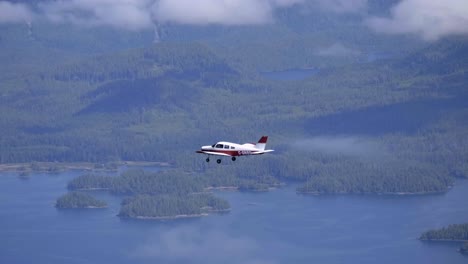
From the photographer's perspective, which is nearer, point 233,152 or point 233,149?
point 233,152

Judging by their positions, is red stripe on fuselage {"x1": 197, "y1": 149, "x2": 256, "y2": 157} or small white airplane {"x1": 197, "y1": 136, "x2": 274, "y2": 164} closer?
small white airplane {"x1": 197, "y1": 136, "x2": 274, "y2": 164}

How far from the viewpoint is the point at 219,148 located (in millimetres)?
151750

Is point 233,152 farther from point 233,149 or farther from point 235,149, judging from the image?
point 235,149

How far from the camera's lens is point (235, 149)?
491 feet

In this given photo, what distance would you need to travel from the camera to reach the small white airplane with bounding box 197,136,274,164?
147 meters

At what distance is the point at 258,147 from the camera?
148125 mm

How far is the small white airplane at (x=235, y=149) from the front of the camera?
146875mm

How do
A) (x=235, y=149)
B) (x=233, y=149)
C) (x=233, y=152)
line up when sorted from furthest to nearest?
(x=233, y=149) → (x=233, y=152) → (x=235, y=149)

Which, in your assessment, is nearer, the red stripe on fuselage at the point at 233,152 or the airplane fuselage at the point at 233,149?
the airplane fuselage at the point at 233,149

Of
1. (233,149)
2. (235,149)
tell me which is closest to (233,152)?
(233,149)

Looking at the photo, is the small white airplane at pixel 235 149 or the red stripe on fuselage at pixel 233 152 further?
the red stripe on fuselage at pixel 233 152

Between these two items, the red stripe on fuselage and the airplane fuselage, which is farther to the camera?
the red stripe on fuselage

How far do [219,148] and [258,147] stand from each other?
5011mm

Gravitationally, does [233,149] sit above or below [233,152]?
above
